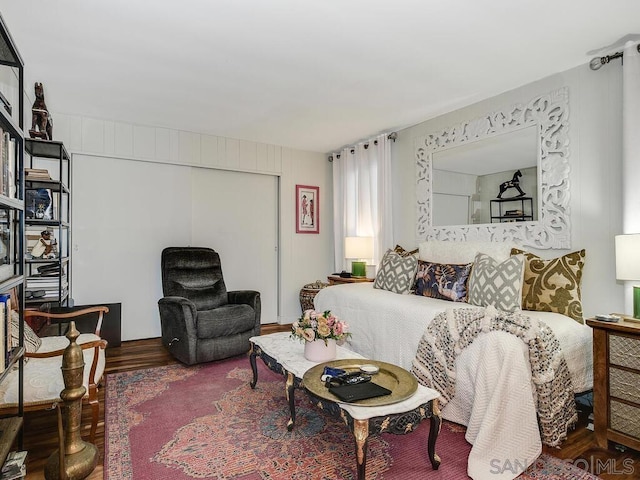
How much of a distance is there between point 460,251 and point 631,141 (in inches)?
53.7

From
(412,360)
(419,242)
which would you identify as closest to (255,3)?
(412,360)

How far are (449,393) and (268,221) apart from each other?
11.0ft

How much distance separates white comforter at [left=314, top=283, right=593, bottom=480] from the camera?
6.27ft

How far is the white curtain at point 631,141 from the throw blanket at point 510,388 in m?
0.86

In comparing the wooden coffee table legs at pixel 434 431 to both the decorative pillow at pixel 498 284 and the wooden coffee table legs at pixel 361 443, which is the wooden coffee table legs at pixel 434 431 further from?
the decorative pillow at pixel 498 284

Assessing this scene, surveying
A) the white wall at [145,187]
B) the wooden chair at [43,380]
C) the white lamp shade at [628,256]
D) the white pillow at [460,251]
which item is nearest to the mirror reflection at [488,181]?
the white pillow at [460,251]

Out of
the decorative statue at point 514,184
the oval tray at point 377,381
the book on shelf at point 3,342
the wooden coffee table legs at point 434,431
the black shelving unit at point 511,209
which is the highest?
the decorative statue at point 514,184

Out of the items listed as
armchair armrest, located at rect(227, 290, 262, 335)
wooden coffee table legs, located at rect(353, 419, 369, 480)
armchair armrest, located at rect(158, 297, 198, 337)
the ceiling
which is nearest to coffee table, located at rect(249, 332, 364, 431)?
wooden coffee table legs, located at rect(353, 419, 369, 480)

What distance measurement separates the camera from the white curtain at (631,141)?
7.83 ft

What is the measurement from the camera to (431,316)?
8.61 feet

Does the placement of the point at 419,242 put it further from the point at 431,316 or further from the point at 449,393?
the point at 449,393

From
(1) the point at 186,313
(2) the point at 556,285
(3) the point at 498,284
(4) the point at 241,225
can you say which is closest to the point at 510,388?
(3) the point at 498,284

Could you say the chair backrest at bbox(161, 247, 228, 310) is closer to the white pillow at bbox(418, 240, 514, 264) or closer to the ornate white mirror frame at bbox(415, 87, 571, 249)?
the white pillow at bbox(418, 240, 514, 264)

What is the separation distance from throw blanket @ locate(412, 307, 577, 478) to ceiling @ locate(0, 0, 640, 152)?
1717 millimetres
